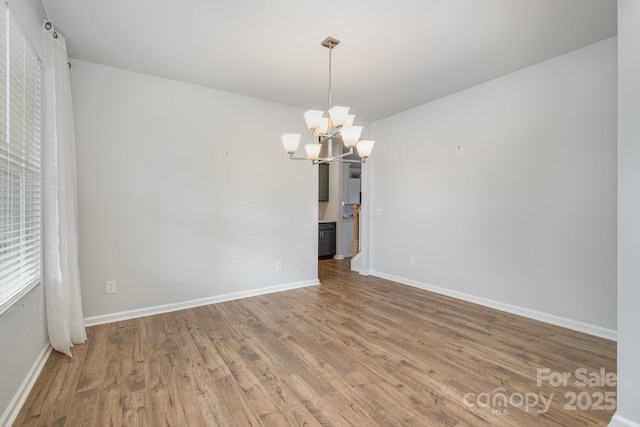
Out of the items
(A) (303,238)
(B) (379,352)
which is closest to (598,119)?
(B) (379,352)

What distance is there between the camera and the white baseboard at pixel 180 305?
297 centimetres

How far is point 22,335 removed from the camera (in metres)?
1.84

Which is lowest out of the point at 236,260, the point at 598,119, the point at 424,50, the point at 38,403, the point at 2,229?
the point at 38,403

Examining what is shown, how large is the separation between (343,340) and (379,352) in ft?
1.14

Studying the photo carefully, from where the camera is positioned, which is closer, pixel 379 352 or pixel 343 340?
pixel 379 352

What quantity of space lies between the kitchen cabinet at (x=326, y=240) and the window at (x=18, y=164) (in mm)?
4838

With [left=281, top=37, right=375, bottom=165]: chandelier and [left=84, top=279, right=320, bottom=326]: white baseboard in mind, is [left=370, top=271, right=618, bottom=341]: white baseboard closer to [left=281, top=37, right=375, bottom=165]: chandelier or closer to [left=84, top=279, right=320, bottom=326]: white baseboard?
[left=84, top=279, right=320, bottom=326]: white baseboard

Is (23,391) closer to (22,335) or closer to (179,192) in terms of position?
(22,335)

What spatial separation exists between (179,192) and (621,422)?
395 centimetres

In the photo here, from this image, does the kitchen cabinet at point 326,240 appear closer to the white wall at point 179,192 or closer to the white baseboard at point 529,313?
the white wall at point 179,192

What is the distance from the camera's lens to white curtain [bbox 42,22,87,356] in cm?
223

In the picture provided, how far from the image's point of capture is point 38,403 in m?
1.76

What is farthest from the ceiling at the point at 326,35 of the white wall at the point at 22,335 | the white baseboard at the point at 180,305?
the white baseboard at the point at 180,305

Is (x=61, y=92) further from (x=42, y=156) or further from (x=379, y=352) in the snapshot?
(x=379, y=352)
